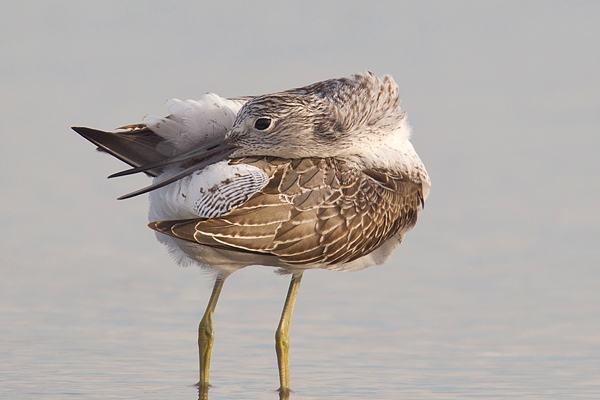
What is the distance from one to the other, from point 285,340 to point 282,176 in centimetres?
148

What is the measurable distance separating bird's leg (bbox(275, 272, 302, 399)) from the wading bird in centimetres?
2

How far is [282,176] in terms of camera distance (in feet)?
26.7

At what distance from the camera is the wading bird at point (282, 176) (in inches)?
309

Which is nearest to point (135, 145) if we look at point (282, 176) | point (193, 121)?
point (193, 121)

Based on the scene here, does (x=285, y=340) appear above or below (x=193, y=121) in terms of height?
below

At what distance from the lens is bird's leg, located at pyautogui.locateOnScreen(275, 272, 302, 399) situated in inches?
345

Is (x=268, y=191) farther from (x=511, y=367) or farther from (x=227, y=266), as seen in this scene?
(x=511, y=367)

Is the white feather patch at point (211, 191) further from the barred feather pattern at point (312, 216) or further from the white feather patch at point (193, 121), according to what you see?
the white feather patch at point (193, 121)

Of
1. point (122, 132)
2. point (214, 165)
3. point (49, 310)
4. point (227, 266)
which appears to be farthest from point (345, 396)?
point (49, 310)

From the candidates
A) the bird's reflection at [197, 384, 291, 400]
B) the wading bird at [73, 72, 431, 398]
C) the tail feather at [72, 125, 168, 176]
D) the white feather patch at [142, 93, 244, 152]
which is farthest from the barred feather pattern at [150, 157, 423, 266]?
the bird's reflection at [197, 384, 291, 400]

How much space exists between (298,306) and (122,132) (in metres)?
2.74

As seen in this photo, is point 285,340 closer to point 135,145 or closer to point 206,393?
point 206,393

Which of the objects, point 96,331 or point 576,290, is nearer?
point 96,331

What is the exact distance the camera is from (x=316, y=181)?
8.20 m
